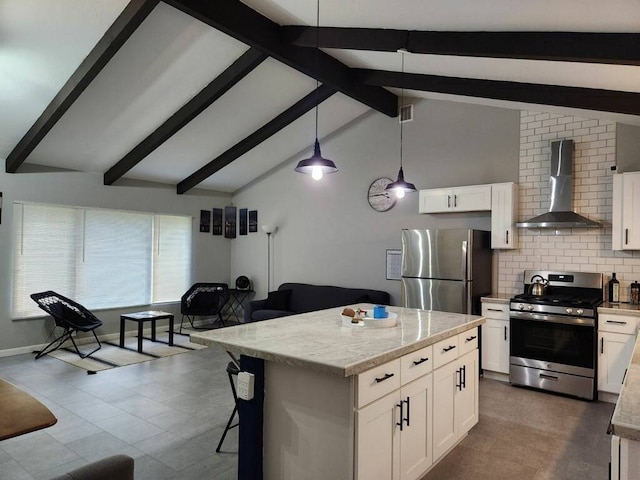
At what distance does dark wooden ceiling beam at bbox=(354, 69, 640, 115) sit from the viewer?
3672 mm

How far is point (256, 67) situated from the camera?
4.82m

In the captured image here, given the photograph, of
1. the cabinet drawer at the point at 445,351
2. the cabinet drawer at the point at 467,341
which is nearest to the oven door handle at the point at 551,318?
the cabinet drawer at the point at 467,341

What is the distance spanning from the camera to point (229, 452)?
3.00 metres

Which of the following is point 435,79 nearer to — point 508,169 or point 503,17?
point 508,169

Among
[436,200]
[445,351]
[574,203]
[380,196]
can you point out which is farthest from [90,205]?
[574,203]

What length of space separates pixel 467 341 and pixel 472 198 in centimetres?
242

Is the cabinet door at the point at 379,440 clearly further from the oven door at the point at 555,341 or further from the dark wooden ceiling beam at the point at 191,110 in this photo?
the dark wooden ceiling beam at the point at 191,110

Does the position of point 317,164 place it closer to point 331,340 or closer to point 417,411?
point 331,340

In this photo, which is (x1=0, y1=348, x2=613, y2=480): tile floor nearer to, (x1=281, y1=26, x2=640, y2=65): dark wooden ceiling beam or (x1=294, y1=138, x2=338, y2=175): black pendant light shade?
(x1=294, y1=138, x2=338, y2=175): black pendant light shade

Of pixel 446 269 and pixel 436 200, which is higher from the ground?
pixel 436 200

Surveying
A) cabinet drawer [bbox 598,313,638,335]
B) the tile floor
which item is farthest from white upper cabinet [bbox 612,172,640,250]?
the tile floor

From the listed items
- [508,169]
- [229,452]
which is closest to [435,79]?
[508,169]

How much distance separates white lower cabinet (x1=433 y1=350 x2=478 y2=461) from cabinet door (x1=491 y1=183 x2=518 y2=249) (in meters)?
2.06

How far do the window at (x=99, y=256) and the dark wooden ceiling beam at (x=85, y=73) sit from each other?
0.98m
